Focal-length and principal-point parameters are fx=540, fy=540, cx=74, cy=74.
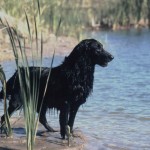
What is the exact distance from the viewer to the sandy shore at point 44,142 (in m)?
6.90

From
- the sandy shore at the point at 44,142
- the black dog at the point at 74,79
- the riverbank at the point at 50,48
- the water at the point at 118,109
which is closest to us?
the sandy shore at the point at 44,142

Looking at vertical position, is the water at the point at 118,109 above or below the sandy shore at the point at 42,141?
below

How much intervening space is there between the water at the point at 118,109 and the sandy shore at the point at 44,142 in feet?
0.63

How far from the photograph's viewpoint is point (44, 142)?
7207 mm

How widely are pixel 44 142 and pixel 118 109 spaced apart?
3.20 meters

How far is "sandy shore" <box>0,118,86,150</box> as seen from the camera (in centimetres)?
690

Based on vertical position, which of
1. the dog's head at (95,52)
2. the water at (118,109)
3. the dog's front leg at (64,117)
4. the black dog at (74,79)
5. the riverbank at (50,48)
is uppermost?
the dog's head at (95,52)

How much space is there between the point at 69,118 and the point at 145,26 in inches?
1073

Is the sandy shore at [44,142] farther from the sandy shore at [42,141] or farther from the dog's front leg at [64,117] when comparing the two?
the dog's front leg at [64,117]

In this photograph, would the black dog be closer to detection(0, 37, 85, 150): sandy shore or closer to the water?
detection(0, 37, 85, 150): sandy shore

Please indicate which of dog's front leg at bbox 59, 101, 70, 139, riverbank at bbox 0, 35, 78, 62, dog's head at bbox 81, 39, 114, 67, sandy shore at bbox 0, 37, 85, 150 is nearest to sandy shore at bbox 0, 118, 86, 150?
sandy shore at bbox 0, 37, 85, 150

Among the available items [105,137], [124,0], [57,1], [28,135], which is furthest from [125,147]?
[124,0]

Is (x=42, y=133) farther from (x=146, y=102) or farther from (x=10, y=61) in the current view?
(x=10, y=61)

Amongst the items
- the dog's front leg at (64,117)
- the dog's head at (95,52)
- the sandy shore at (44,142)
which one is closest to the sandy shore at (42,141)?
the sandy shore at (44,142)
